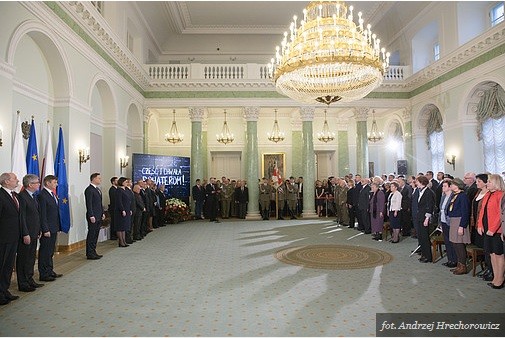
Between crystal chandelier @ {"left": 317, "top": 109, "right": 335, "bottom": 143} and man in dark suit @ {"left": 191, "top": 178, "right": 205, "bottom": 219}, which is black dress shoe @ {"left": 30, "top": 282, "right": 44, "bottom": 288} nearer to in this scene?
man in dark suit @ {"left": 191, "top": 178, "right": 205, "bottom": 219}

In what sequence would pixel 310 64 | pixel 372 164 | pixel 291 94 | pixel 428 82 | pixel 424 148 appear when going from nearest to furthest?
pixel 310 64
pixel 291 94
pixel 428 82
pixel 424 148
pixel 372 164

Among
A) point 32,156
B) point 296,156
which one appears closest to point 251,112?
point 296,156

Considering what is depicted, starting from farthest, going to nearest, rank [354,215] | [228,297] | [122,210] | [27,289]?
[354,215]
[122,210]
[27,289]
[228,297]

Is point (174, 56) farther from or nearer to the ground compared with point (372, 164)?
farther from the ground

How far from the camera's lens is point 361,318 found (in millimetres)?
4270

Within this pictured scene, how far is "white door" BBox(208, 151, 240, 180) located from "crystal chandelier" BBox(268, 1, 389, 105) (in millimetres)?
11037

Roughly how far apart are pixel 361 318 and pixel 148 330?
248 centimetres

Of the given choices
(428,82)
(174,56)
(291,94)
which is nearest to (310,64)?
(291,94)

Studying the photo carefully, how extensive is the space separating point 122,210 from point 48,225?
2.76 metres

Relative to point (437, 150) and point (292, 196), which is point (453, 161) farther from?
point (292, 196)

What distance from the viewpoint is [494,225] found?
17.5ft

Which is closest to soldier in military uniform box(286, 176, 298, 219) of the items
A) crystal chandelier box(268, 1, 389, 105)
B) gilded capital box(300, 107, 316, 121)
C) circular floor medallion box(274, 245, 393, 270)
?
gilded capital box(300, 107, 316, 121)

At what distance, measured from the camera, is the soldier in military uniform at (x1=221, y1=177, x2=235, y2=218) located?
15812 mm

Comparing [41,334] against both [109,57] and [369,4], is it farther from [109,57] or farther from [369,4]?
[369,4]
